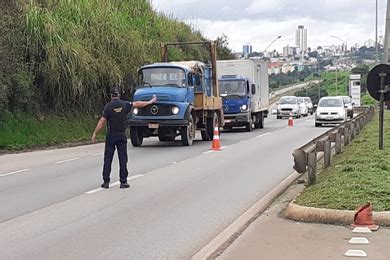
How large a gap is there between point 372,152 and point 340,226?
6.44 m

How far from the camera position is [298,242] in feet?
26.6

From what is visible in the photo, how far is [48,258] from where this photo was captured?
757 cm

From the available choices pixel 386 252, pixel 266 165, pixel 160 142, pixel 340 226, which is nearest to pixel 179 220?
pixel 340 226

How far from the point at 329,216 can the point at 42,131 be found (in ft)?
62.7

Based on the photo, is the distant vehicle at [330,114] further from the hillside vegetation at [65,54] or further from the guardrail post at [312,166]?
the guardrail post at [312,166]

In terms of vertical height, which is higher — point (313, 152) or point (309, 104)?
point (313, 152)

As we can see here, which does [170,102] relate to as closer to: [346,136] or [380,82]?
[346,136]

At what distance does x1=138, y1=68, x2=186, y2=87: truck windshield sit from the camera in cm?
2395

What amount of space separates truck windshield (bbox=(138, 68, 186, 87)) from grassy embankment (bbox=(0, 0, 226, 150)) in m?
4.65

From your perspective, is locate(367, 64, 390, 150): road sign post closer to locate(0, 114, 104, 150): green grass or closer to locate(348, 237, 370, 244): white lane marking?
locate(348, 237, 370, 244): white lane marking

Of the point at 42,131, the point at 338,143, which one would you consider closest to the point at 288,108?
the point at 42,131

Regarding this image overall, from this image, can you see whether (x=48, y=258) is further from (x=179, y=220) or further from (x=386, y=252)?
(x=386, y=252)

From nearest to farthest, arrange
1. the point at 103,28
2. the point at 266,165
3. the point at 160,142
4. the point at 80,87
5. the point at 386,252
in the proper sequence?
the point at 386,252 < the point at 266,165 < the point at 160,142 < the point at 80,87 < the point at 103,28

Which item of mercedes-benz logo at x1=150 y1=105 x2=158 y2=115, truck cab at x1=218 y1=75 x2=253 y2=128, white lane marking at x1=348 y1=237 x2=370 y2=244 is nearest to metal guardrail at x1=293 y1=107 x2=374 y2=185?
white lane marking at x1=348 y1=237 x2=370 y2=244
